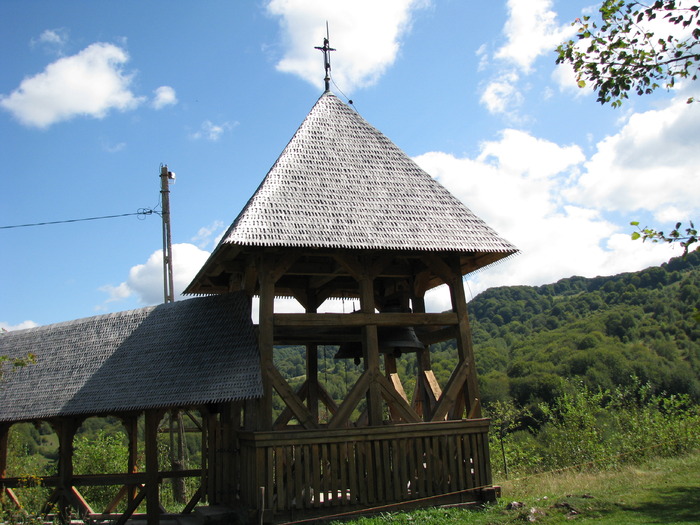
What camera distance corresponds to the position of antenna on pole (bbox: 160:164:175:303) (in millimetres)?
16422

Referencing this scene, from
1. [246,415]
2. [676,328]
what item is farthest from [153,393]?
[676,328]

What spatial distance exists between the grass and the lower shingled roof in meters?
2.67

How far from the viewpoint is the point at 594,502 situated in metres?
8.20

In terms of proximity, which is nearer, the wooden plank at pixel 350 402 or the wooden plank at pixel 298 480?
the wooden plank at pixel 298 480

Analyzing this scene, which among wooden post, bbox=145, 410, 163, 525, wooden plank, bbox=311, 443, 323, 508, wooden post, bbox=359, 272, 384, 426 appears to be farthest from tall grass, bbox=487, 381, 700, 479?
wooden post, bbox=145, 410, 163, 525

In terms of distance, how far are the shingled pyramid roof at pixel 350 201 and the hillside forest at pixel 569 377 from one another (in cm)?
595

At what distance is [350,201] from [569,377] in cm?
3713

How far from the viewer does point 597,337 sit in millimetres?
48688

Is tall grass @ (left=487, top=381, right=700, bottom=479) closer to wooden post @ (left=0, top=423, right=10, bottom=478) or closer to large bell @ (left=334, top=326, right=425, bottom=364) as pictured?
large bell @ (left=334, top=326, right=425, bottom=364)

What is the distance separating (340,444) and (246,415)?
5.65 feet

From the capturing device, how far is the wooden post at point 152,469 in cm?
909

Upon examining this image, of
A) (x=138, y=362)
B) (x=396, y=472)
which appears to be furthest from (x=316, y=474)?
(x=138, y=362)

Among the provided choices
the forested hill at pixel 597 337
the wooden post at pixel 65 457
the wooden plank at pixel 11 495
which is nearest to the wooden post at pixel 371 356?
the wooden post at pixel 65 457

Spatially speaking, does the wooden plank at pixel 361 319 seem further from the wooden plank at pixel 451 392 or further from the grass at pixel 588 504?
the grass at pixel 588 504
